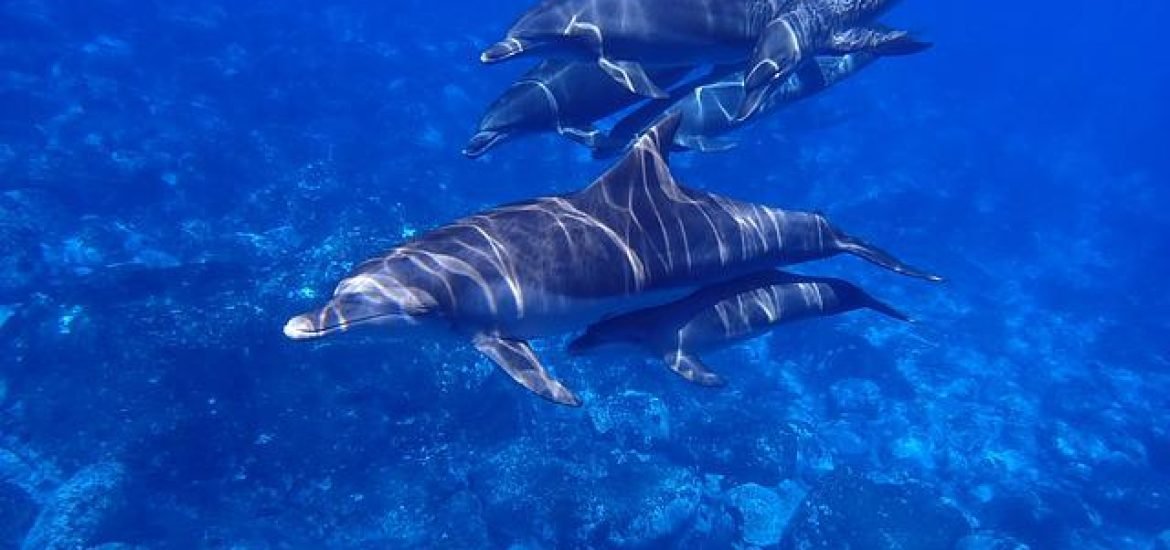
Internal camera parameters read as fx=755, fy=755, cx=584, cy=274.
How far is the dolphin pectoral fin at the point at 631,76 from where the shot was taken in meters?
7.04

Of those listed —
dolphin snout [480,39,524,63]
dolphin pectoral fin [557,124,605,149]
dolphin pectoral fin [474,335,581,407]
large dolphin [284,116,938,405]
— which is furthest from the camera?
dolphin pectoral fin [557,124,605,149]

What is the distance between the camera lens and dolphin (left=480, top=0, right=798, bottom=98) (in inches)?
264

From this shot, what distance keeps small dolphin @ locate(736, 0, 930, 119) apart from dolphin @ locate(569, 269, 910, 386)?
172 centimetres

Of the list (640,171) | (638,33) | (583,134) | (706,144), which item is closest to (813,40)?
(638,33)

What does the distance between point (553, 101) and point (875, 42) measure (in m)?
3.33

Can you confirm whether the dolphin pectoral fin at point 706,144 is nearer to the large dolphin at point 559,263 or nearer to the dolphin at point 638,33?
the dolphin at point 638,33

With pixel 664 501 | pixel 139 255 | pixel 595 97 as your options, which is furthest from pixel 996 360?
pixel 139 255

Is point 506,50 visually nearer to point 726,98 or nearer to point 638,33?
point 638,33

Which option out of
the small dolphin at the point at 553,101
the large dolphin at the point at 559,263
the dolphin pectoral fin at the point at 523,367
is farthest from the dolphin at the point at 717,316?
the small dolphin at the point at 553,101

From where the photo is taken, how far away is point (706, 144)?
952 centimetres

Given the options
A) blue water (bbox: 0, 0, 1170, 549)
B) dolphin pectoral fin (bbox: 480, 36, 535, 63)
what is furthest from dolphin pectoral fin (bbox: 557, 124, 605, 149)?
blue water (bbox: 0, 0, 1170, 549)

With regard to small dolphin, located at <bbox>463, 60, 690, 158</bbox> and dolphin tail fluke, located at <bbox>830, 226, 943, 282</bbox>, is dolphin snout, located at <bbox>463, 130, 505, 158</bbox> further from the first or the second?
dolphin tail fluke, located at <bbox>830, 226, 943, 282</bbox>

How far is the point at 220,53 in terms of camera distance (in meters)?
28.7

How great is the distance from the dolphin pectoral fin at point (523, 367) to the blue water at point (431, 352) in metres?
0.81
